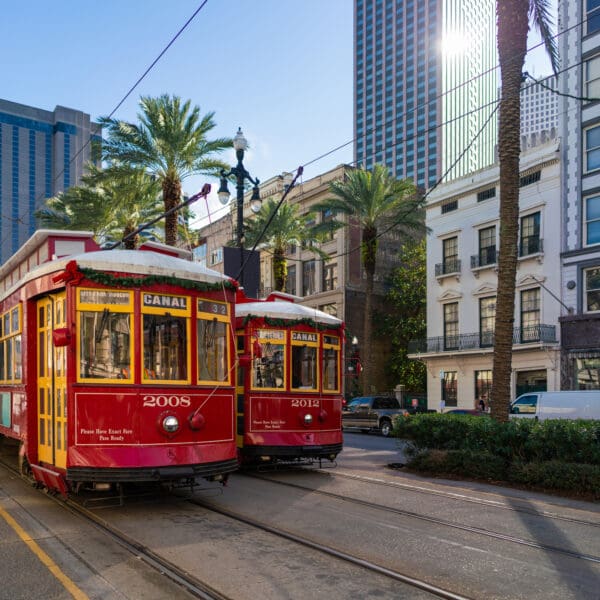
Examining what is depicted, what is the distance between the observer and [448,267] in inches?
1572

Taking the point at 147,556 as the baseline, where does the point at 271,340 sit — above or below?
above

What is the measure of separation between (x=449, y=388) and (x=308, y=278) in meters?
16.6

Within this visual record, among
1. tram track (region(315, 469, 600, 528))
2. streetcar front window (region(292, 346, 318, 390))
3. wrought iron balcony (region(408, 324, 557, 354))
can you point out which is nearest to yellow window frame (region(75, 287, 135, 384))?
streetcar front window (region(292, 346, 318, 390))

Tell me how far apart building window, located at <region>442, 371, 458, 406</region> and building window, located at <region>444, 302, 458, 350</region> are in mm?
1624

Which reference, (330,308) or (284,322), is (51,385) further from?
(330,308)

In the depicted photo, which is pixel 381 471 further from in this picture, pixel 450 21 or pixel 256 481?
pixel 450 21

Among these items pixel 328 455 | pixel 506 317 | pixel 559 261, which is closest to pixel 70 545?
pixel 328 455

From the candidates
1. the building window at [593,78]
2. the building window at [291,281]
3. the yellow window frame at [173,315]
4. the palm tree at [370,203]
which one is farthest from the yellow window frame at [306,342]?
the building window at [291,281]

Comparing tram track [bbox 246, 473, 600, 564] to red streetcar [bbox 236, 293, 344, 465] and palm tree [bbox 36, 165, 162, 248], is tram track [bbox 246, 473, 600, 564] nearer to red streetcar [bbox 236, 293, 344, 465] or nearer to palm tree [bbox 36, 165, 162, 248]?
red streetcar [bbox 236, 293, 344, 465]

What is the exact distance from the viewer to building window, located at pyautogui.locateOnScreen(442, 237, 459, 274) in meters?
39.6

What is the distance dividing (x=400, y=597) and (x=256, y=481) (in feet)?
23.1

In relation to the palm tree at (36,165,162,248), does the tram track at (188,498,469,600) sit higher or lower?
lower

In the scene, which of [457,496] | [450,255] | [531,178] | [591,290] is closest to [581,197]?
[531,178]

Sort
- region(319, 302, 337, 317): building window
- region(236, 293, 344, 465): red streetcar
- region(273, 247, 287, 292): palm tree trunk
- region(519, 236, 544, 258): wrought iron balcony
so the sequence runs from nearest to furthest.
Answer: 1. region(236, 293, 344, 465): red streetcar
2. region(519, 236, 544, 258): wrought iron balcony
3. region(273, 247, 287, 292): palm tree trunk
4. region(319, 302, 337, 317): building window
